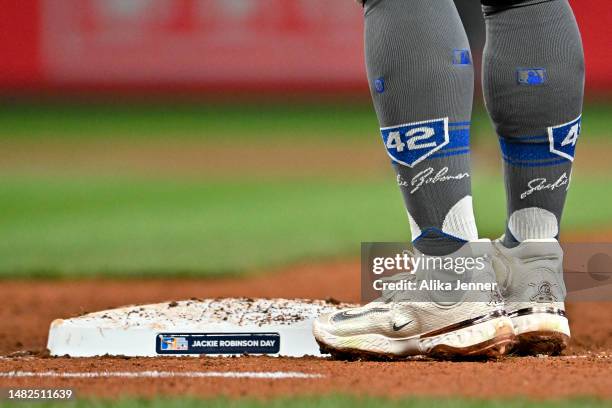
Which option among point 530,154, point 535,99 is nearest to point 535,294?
point 530,154

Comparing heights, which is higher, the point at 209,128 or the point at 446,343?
the point at 209,128

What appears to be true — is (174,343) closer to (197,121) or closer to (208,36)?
(208,36)

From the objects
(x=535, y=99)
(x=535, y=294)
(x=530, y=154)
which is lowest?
(x=535, y=294)

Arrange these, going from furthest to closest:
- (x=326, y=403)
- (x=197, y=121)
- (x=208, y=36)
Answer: (x=197, y=121)
(x=208, y=36)
(x=326, y=403)

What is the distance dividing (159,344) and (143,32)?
7795 millimetres

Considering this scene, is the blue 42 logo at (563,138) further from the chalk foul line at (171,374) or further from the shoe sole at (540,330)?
the chalk foul line at (171,374)

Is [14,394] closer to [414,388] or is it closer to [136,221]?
[414,388]

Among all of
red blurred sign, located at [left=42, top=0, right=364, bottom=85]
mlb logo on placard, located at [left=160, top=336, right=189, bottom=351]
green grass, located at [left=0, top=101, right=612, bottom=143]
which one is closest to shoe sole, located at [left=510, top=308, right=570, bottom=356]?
mlb logo on placard, located at [left=160, top=336, right=189, bottom=351]

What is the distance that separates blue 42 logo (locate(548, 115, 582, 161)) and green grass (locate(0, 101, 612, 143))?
8.67 metres

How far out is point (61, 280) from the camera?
419 cm

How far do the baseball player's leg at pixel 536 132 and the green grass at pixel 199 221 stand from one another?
2440mm

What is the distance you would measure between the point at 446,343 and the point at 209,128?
31.7 feet

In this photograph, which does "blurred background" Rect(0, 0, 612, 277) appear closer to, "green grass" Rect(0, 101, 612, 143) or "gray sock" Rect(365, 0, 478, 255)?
"green grass" Rect(0, 101, 612, 143)

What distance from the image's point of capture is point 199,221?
6398 mm
